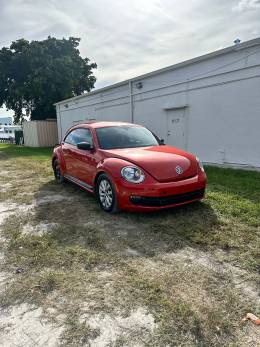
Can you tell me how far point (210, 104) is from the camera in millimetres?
9297

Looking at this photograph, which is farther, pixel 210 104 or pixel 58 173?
pixel 210 104

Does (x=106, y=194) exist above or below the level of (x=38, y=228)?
above

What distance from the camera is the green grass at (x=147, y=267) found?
2.16m

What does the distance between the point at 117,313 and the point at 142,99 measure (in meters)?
11.0

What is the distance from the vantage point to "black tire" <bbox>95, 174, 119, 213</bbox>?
176 inches

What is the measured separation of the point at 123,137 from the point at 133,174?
4.77 ft

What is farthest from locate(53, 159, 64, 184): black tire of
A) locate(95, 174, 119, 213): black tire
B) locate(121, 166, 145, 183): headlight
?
locate(121, 166, 145, 183): headlight

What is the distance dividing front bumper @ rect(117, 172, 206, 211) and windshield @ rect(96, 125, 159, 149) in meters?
1.25

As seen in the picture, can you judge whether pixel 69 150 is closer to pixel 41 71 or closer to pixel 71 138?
pixel 71 138

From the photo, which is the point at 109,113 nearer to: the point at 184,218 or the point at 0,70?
the point at 184,218

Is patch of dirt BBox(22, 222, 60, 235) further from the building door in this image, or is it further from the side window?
the building door

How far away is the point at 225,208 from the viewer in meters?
4.70

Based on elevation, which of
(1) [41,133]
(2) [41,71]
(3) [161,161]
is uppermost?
(2) [41,71]

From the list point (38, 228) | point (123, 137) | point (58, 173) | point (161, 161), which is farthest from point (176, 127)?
point (38, 228)
